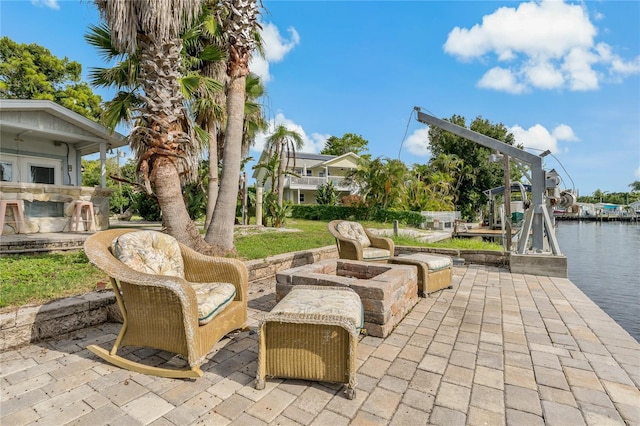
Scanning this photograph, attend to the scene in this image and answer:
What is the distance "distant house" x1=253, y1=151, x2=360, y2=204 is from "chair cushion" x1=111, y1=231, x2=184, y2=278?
2502 centimetres

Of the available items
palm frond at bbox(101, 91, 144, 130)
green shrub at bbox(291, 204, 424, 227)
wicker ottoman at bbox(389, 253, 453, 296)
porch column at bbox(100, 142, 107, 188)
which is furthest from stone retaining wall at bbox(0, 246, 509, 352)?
green shrub at bbox(291, 204, 424, 227)

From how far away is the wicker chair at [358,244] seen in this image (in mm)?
5072

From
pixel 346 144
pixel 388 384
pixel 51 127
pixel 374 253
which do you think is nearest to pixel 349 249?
pixel 374 253

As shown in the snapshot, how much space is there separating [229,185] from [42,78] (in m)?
21.1

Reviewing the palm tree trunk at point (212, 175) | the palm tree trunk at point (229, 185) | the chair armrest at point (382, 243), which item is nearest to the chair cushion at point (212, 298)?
the palm tree trunk at point (229, 185)

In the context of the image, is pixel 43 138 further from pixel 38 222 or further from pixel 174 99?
pixel 174 99

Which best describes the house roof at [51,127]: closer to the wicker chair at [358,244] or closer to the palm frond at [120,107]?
the palm frond at [120,107]

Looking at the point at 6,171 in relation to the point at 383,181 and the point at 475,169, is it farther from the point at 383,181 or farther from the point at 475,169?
the point at 475,169

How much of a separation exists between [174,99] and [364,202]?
1553 centimetres

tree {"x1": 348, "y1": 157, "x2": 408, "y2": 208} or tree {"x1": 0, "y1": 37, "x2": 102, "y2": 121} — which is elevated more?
tree {"x1": 0, "y1": 37, "x2": 102, "y2": 121}

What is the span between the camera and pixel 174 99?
4777mm

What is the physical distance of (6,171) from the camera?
8836 millimetres

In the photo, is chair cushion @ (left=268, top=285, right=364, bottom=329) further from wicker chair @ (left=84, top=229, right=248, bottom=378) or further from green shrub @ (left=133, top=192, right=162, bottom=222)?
green shrub @ (left=133, top=192, right=162, bottom=222)

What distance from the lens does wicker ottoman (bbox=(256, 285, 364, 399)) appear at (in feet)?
6.72
